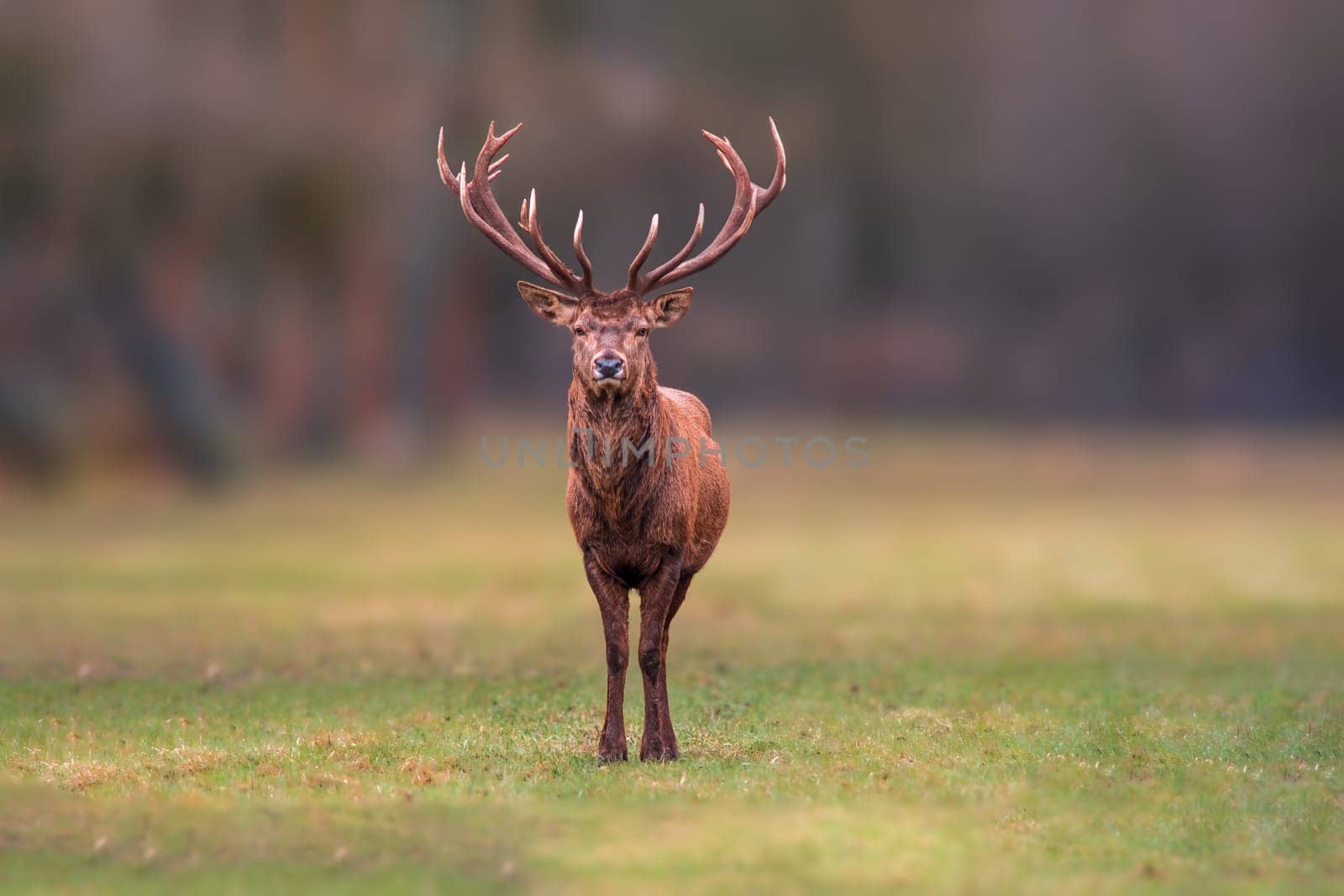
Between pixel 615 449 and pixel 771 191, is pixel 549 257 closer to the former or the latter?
pixel 615 449

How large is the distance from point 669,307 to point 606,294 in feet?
2.08

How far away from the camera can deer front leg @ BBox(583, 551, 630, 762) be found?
35.2 ft

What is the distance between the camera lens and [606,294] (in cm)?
1080

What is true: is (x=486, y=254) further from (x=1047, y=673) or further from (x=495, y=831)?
(x=495, y=831)

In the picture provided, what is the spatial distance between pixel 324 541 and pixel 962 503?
13480mm

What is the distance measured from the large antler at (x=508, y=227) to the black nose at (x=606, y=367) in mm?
627

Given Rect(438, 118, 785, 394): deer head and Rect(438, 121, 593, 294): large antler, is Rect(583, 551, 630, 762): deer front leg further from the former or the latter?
Rect(438, 121, 593, 294): large antler

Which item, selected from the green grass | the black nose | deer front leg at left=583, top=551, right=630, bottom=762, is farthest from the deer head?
the green grass

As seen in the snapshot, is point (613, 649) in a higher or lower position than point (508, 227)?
lower

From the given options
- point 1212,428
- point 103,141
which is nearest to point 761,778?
point 103,141

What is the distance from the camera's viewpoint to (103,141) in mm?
31516

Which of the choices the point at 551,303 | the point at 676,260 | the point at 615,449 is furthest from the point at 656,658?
the point at 676,260

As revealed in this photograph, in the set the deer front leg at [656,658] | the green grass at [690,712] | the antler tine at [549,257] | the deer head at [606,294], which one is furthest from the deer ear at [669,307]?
the green grass at [690,712]

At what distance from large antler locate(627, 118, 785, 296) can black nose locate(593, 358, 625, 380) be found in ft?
1.80
